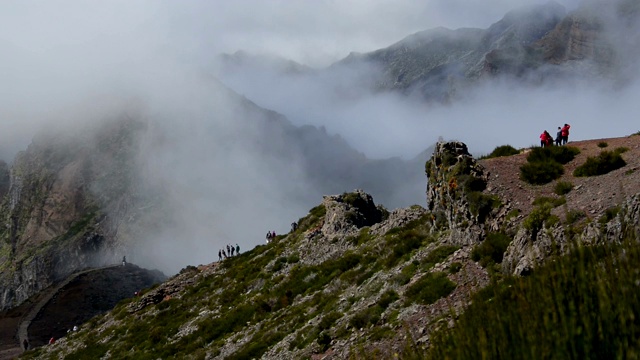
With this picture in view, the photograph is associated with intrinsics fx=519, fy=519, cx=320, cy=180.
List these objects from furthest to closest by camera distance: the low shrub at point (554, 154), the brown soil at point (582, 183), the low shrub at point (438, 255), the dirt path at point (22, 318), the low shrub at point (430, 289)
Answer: the dirt path at point (22, 318) → the low shrub at point (554, 154) → the low shrub at point (438, 255) → the low shrub at point (430, 289) → the brown soil at point (582, 183)

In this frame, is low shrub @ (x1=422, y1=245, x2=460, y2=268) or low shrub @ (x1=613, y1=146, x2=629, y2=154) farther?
low shrub @ (x1=613, y1=146, x2=629, y2=154)

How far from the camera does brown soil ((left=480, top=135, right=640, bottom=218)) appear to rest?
2070 cm

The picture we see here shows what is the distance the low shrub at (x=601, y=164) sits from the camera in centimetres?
2512

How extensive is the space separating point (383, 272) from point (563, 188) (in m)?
10.9

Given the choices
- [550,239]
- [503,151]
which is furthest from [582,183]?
[503,151]

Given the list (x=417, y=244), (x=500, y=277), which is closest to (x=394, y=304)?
(x=500, y=277)

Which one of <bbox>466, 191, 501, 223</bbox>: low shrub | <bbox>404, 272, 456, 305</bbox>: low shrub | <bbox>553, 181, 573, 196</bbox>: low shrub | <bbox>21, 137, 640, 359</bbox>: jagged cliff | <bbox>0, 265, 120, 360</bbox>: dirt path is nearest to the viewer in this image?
<bbox>21, 137, 640, 359</bbox>: jagged cliff

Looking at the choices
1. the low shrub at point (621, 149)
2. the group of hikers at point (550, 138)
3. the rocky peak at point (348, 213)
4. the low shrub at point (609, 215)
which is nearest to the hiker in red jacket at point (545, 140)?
the group of hikers at point (550, 138)

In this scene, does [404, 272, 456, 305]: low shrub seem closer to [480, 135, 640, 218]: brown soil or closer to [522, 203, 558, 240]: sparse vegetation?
[522, 203, 558, 240]: sparse vegetation

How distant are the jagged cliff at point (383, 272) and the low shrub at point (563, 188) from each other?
1.83 ft

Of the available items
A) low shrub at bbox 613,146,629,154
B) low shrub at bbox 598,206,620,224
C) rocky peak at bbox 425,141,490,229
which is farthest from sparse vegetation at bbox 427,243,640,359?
low shrub at bbox 613,146,629,154

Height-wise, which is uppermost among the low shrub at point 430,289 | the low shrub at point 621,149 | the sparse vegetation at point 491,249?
the low shrub at point 621,149

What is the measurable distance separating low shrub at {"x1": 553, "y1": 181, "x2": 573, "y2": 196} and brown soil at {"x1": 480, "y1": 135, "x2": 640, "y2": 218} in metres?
0.23

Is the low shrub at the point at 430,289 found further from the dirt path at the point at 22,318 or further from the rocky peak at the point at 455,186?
the dirt path at the point at 22,318
